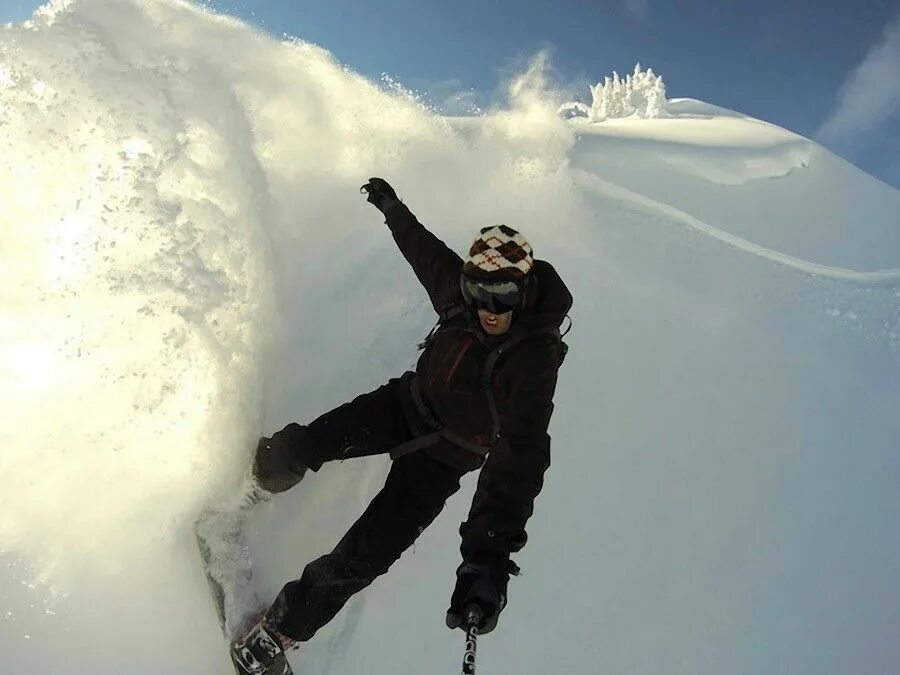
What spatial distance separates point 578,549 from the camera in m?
3.99

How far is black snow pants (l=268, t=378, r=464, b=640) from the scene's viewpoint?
8.85 feet

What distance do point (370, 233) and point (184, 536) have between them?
2933 mm

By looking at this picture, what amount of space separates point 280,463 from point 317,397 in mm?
897

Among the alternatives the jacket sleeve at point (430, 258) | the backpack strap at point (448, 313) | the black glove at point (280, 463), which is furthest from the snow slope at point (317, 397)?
the backpack strap at point (448, 313)

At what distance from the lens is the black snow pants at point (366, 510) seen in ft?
8.85

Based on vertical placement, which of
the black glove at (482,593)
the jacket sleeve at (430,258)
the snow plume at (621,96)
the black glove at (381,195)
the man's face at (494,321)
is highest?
the snow plume at (621,96)

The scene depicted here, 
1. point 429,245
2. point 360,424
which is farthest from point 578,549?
point 429,245

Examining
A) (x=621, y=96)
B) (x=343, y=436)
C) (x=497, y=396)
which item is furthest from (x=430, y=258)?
(x=621, y=96)

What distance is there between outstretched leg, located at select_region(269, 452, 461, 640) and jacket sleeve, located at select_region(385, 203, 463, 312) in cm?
79

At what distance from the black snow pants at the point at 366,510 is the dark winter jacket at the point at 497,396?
16 centimetres

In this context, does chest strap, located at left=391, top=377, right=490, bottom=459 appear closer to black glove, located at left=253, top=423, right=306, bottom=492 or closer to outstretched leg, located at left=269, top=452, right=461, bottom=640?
outstretched leg, located at left=269, top=452, right=461, bottom=640

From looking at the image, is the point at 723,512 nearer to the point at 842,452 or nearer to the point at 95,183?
the point at 842,452

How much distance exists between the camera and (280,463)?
123 inches

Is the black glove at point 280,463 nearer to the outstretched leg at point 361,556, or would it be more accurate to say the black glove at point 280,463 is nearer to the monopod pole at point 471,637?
the outstretched leg at point 361,556
